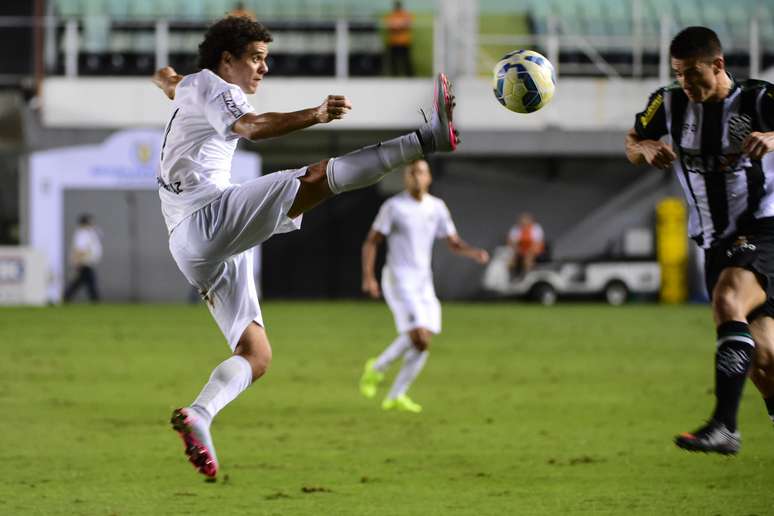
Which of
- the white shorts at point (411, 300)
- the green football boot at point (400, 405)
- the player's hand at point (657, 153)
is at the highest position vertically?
the player's hand at point (657, 153)

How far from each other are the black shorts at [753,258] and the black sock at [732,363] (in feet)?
1.06

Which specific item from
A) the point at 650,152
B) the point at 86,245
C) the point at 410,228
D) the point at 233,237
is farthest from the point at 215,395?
the point at 86,245

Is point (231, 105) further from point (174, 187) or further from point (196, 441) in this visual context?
point (196, 441)

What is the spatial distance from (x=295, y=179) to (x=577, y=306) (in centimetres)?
2557

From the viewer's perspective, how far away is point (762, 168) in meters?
7.52

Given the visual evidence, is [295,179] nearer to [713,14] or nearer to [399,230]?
[399,230]

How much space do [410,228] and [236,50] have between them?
6.75 m

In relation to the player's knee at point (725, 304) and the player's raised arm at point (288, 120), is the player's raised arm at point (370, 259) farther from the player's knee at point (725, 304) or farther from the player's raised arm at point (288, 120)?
the player's raised arm at point (288, 120)

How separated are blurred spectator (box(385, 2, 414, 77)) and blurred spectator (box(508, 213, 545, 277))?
15.0 ft

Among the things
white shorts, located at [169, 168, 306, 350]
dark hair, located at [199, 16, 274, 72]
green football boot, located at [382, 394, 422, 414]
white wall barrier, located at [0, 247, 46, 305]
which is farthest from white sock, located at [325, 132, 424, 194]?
white wall barrier, located at [0, 247, 46, 305]

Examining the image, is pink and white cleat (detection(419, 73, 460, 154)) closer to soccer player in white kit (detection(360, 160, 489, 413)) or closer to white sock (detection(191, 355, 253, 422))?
white sock (detection(191, 355, 253, 422))

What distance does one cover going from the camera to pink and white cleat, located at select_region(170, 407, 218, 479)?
21.8ft

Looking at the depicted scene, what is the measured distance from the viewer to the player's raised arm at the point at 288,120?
6538mm

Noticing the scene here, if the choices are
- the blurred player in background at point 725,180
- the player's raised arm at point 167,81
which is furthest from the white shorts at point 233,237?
the blurred player in background at point 725,180
